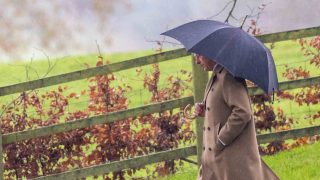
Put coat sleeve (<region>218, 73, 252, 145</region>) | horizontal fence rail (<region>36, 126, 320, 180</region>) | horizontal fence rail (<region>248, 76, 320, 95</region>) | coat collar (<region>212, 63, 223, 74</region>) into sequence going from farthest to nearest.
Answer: horizontal fence rail (<region>248, 76, 320, 95</region>) → horizontal fence rail (<region>36, 126, 320, 180</region>) → coat collar (<region>212, 63, 223, 74</region>) → coat sleeve (<region>218, 73, 252, 145</region>)

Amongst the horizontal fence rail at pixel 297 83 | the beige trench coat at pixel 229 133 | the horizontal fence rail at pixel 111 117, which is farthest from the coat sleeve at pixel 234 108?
the horizontal fence rail at pixel 297 83

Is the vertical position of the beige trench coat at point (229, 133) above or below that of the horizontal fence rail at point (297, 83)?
below

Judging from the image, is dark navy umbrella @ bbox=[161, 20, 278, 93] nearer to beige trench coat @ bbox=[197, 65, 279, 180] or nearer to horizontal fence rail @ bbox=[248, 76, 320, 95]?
beige trench coat @ bbox=[197, 65, 279, 180]

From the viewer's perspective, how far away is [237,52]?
434 centimetres

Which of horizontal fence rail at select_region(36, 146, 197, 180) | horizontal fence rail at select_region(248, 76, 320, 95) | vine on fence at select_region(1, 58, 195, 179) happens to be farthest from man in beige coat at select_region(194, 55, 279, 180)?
vine on fence at select_region(1, 58, 195, 179)

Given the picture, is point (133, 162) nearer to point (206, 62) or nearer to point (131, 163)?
point (131, 163)

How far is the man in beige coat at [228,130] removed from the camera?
4309mm

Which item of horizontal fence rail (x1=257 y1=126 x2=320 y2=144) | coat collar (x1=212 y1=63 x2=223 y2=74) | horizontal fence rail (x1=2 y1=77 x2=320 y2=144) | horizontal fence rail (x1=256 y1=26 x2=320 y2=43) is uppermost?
horizontal fence rail (x1=256 y1=26 x2=320 y2=43)

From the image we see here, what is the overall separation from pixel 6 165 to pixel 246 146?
4.35 meters

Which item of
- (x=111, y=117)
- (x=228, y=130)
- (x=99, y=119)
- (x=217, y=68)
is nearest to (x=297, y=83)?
(x=111, y=117)

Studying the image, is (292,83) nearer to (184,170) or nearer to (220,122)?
(184,170)

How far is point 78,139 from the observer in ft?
27.0

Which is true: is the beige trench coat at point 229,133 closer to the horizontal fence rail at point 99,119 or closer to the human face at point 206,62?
the human face at point 206,62

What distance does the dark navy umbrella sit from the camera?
14.1 feet
